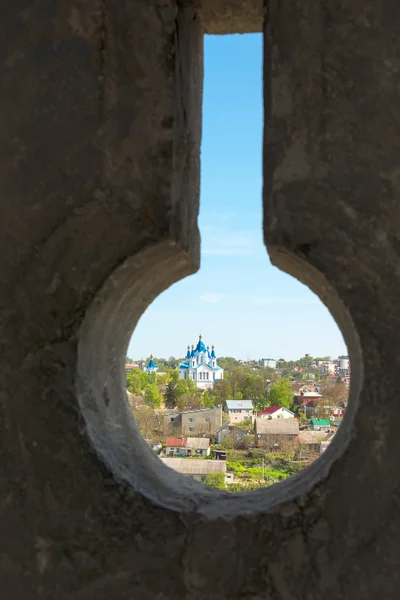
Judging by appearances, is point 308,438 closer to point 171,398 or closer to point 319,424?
point 319,424

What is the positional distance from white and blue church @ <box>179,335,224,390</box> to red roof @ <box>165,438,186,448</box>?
552cm

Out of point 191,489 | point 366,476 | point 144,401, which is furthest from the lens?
point 144,401

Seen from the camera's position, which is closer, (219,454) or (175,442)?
(175,442)

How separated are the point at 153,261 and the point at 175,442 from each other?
10806 millimetres

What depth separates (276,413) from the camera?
12539 mm

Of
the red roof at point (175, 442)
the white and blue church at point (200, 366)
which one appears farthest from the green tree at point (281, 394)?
the white and blue church at point (200, 366)

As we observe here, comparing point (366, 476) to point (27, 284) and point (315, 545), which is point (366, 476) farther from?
point (27, 284)

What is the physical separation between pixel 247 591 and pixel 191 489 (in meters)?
0.32

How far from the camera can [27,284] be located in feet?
4.48

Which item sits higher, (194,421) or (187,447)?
(194,421)

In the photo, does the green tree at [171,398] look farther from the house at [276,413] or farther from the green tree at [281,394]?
the green tree at [281,394]

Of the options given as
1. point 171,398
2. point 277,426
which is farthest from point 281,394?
point 171,398

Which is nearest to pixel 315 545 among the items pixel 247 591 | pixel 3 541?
pixel 247 591

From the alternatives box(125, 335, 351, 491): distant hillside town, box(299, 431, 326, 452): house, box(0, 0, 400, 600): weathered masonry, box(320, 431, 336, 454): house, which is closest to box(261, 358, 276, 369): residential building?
box(125, 335, 351, 491): distant hillside town
